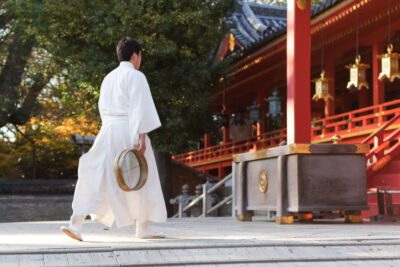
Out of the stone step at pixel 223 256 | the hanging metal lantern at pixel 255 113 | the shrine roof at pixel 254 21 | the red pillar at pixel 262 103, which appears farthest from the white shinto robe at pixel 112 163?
the shrine roof at pixel 254 21

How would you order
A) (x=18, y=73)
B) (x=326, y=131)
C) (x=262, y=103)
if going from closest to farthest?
1. (x=326, y=131)
2. (x=262, y=103)
3. (x=18, y=73)

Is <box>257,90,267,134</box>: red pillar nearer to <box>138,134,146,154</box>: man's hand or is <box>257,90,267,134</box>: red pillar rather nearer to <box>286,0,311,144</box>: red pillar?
<box>286,0,311,144</box>: red pillar

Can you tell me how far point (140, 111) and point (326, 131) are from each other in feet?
41.5

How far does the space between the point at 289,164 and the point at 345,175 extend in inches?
26.8

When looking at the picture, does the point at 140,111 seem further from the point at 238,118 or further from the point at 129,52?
the point at 238,118

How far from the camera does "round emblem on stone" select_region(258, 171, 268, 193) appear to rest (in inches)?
375

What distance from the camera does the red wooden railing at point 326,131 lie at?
51.0 ft

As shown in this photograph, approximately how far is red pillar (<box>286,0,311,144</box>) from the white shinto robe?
11.9ft

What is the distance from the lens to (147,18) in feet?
52.6

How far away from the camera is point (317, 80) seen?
16031mm

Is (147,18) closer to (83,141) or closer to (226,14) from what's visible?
(226,14)

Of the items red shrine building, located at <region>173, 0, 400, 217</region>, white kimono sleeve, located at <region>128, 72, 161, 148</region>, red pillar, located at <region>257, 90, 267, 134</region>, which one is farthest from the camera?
red pillar, located at <region>257, 90, 267, 134</region>

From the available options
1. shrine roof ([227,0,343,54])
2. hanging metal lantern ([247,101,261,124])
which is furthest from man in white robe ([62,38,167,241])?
shrine roof ([227,0,343,54])

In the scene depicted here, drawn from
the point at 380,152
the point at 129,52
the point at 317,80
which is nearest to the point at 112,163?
the point at 129,52
